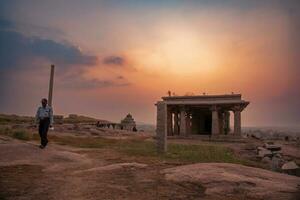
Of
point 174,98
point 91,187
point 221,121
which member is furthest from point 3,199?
point 221,121

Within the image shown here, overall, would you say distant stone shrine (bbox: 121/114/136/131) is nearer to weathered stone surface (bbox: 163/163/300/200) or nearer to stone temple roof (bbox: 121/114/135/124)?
stone temple roof (bbox: 121/114/135/124)

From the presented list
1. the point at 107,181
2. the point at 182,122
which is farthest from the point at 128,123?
the point at 107,181

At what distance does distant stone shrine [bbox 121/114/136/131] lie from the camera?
59.3m

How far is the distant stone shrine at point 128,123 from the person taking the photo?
5926 centimetres

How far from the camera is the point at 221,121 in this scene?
44344 mm

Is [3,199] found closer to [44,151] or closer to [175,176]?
[175,176]

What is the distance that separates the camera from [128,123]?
59906 millimetres

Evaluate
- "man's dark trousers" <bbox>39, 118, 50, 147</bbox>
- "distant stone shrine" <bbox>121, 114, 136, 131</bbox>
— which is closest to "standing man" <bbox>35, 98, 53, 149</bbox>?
"man's dark trousers" <bbox>39, 118, 50, 147</bbox>

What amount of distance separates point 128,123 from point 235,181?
51824mm

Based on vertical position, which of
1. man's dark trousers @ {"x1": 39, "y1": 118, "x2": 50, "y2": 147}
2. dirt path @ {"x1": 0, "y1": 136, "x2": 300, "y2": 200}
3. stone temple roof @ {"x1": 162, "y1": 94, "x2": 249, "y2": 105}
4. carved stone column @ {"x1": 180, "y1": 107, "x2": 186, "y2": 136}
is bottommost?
dirt path @ {"x1": 0, "y1": 136, "x2": 300, "y2": 200}

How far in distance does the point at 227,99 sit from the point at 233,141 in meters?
4.72

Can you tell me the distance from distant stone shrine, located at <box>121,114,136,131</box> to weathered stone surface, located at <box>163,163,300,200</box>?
4900 cm

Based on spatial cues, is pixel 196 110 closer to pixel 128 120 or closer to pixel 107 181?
pixel 128 120

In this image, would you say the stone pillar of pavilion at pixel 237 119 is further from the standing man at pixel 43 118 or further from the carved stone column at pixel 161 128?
the standing man at pixel 43 118
